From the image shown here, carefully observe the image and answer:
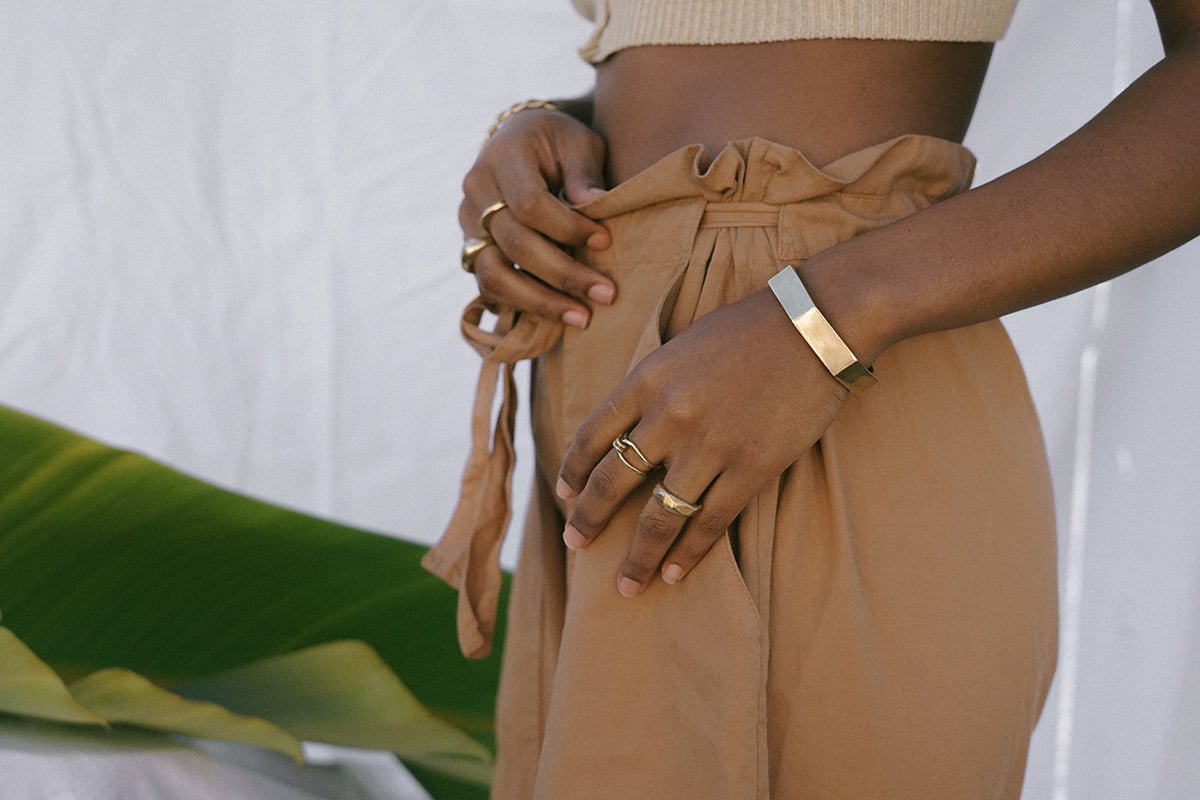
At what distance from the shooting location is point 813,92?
71 centimetres

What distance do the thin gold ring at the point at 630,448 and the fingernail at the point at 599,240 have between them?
17cm

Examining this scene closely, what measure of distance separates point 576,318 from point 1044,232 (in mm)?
284

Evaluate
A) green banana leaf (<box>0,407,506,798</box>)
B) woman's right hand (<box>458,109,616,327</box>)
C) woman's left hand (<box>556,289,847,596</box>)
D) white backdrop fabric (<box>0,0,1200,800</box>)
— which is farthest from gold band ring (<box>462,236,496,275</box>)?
white backdrop fabric (<box>0,0,1200,800</box>)

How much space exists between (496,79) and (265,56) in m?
0.33

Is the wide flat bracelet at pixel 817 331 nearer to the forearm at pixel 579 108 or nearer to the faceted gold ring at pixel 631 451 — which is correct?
the faceted gold ring at pixel 631 451

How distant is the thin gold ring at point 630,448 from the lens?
610mm

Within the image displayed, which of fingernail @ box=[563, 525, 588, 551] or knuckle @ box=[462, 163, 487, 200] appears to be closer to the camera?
fingernail @ box=[563, 525, 588, 551]

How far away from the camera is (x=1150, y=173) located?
1.90 ft

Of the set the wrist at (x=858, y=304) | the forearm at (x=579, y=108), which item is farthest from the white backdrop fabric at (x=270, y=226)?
the wrist at (x=858, y=304)

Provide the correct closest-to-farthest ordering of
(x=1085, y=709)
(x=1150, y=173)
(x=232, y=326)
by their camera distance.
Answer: (x=1150, y=173) → (x=1085, y=709) → (x=232, y=326)

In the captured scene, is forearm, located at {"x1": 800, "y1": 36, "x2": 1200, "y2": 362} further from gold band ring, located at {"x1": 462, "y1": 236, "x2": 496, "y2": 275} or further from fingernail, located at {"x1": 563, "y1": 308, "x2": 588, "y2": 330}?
gold band ring, located at {"x1": 462, "y1": 236, "x2": 496, "y2": 275}

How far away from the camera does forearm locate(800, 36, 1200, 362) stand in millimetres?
580

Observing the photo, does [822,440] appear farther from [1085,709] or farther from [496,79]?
[496,79]

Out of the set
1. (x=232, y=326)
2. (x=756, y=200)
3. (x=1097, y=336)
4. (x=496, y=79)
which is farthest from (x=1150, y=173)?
(x=232, y=326)
